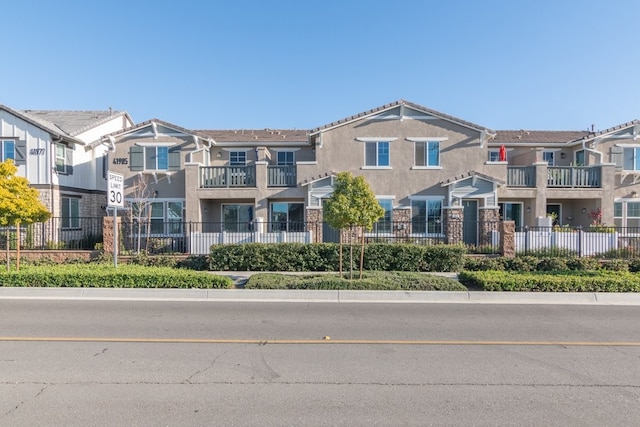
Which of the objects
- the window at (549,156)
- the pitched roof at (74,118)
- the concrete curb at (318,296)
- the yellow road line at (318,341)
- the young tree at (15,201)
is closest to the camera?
the yellow road line at (318,341)

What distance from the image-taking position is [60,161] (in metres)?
22.0

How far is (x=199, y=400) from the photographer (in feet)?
14.4

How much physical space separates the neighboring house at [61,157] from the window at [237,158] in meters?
7.73

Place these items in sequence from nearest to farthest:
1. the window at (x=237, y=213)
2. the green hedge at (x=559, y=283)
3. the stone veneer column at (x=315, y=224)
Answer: the green hedge at (x=559, y=283), the stone veneer column at (x=315, y=224), the window at (x=237, y=213)

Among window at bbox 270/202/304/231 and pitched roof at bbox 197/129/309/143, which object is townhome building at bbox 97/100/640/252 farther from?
pitched roof at bbox 197/129/309/143

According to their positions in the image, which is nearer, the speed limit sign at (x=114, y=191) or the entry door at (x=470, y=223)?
the speed limit sign at (x=114, y=191)

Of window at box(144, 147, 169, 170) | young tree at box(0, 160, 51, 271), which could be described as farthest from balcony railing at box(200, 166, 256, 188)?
young tree at box(0, 160, 51, 271)

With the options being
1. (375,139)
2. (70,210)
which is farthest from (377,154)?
(70,210)

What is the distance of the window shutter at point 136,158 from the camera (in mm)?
22203

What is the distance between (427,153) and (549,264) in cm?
844

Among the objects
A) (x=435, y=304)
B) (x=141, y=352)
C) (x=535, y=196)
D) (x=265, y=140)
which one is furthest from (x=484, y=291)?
(x=265, y=140)

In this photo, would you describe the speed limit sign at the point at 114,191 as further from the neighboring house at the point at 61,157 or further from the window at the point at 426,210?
the window at the point at 426,210

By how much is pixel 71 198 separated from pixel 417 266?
19.2 meters

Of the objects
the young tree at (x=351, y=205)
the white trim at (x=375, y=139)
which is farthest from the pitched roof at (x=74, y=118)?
the young tree at (x=351, y=205)
